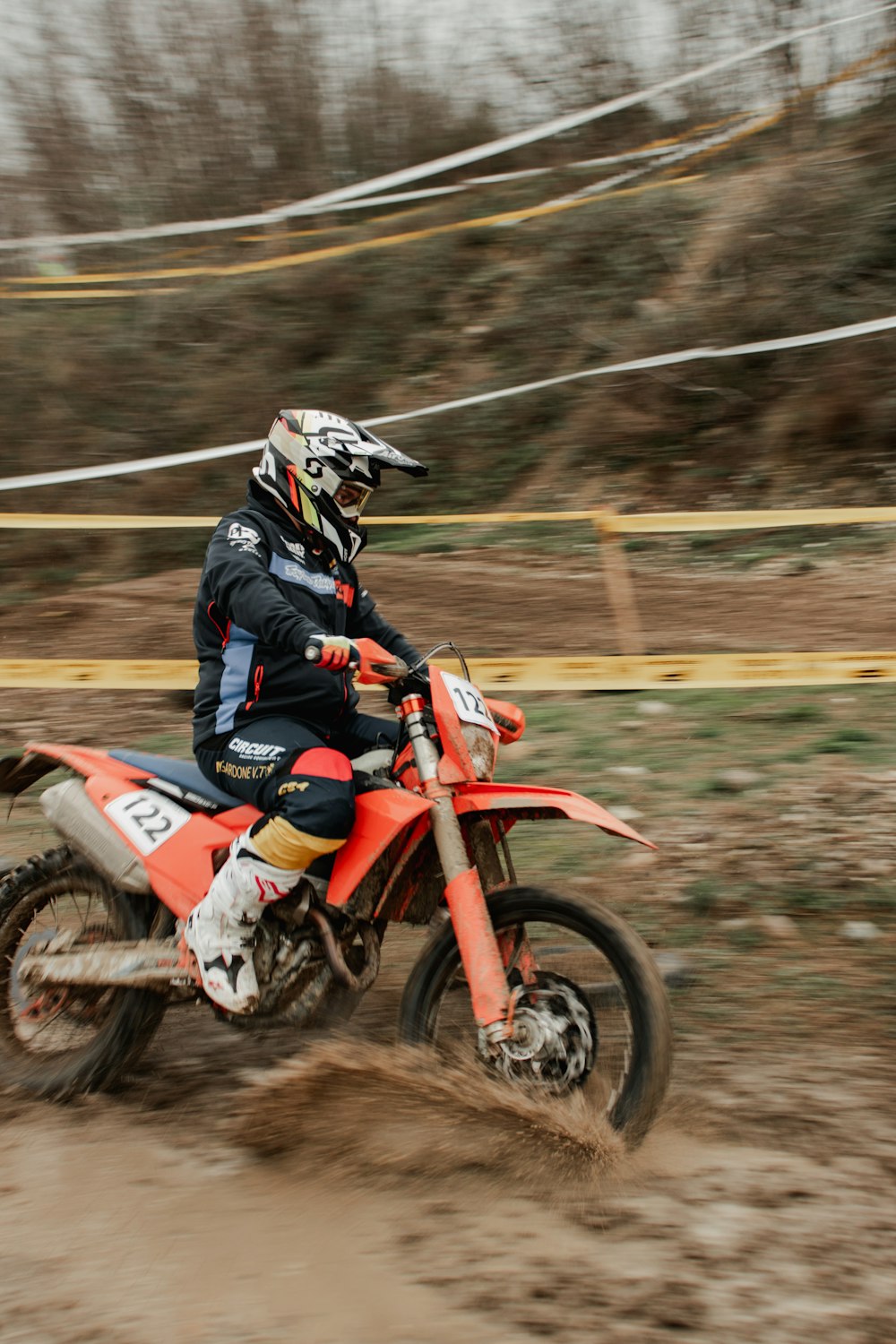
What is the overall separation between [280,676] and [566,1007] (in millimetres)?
1239

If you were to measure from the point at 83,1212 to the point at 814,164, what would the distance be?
1130 centimetres

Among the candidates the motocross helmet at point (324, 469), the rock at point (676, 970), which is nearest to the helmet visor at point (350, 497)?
the motocross helmet at point (324, 469)

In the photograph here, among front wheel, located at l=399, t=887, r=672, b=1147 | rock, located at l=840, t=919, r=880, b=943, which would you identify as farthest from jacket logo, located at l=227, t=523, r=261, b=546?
rock, located at l=840, t=919, r=880, b=943

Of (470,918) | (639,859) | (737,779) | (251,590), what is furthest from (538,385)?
(470,918)

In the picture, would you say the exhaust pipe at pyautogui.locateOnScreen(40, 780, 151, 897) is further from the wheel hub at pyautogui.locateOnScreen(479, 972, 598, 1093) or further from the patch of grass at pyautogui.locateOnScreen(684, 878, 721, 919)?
the patch of grass at pyautogui.locateOnScreen(684, 878, 721, 919)

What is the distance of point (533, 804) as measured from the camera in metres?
3.23

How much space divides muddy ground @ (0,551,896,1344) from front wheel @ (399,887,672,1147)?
10 centimetres

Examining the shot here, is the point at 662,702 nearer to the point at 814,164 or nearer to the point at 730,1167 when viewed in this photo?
the point at 730,1167

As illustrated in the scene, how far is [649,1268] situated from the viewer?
8.68ft

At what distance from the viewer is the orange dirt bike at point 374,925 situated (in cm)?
313

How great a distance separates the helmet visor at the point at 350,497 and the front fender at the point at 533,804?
36.3 inches

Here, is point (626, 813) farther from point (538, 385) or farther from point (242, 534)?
point (538, 385)

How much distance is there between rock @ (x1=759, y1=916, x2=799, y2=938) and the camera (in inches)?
A: 169

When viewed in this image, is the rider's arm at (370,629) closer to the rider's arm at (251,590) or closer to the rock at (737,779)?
the rider's arm at (251,590)
